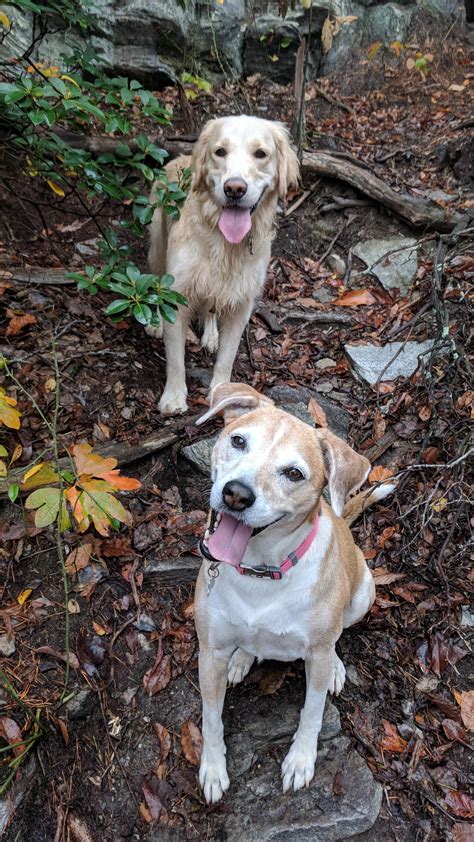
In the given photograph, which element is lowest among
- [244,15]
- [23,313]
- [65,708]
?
[65,708]

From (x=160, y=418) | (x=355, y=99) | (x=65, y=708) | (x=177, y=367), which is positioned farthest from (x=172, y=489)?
(x=355, y=99)

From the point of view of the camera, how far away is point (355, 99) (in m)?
8.52

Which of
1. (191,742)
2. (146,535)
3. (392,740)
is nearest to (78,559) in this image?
(146,535)

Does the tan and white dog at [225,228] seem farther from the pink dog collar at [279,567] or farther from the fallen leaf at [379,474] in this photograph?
the pink dog collar at [279,567]

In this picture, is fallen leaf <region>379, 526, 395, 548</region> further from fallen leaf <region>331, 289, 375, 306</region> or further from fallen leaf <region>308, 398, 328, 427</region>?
fallen leaf <region>331, 289, 375, 306</region>

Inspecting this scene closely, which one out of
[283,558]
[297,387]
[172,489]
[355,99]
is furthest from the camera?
[355,99]

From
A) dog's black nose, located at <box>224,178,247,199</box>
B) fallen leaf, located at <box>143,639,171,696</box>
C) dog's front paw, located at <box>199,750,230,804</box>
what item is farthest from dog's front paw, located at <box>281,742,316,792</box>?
dog's black nose, located at <box>224,178,247,199</box>

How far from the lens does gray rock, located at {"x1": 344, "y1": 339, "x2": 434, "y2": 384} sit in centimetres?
510

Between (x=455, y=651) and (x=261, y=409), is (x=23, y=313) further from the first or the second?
(x=455, y=651)

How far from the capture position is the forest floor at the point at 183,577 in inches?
112

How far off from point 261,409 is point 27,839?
2210 mm

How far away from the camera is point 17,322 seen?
4.57 meters

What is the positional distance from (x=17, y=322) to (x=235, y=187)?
197cm

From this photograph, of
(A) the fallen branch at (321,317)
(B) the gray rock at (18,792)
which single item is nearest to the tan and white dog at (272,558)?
(B) the gray rock at (18,792)
